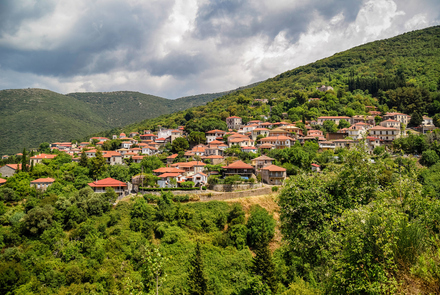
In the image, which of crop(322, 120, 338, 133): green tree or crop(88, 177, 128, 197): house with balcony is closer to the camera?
crop(88, 177, 128, 197): house with balcony

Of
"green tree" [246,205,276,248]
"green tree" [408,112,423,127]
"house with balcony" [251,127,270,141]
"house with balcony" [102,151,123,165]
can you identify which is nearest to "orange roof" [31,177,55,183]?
"house with balcony" [102,151,123,165]

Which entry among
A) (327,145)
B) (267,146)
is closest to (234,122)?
(267,146)

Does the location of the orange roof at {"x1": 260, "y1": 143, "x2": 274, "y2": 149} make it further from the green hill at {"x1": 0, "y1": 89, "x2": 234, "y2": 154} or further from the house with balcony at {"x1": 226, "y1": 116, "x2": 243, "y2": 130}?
the green hill at {"x1": 0, "y1": 89, "x2": 234, "y2": 154}

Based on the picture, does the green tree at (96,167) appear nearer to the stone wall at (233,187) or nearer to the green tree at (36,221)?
the green tree at (36,221)

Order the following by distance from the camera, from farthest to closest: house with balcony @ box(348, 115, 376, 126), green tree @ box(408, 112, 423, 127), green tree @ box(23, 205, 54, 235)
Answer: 1. house with balcony @ box(348, 115, 376, 126)
2. green tree @ box(408, 112, 423, 127)
3. green tree @ box(23, 205, 54, 235)

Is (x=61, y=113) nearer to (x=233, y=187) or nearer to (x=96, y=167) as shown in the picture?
(x=96, y=167)

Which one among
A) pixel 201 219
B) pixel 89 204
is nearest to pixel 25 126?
pixel 89 204

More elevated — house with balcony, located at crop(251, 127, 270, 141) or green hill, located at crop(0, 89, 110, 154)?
green hill, located at crop(0, 89, 110, 154)
